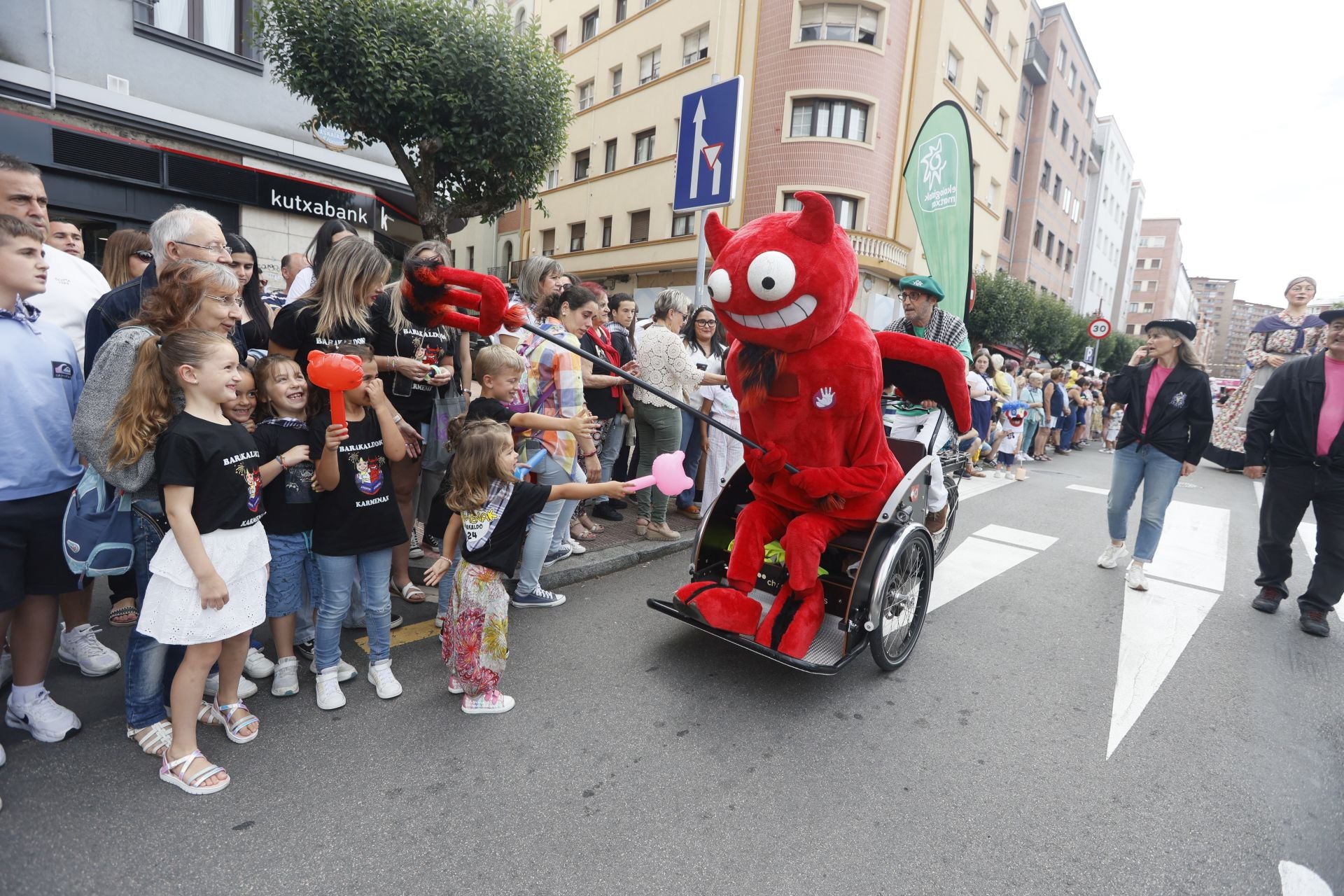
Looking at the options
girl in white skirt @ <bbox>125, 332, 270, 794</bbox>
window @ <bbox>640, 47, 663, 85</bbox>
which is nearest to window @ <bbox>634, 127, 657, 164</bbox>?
window @ <bbox>640, 47, 663, 85</bbox>

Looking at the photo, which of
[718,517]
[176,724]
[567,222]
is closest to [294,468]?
[176,724]

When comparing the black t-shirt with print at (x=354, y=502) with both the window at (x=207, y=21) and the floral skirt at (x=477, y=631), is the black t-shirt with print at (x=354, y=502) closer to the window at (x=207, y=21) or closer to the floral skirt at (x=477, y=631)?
the floral skirt at (x=477, y=631)

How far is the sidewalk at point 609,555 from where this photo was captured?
438 centimetres

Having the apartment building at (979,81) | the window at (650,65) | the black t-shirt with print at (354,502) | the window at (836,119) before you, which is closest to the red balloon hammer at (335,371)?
the black t-shirt with print at (354,502)

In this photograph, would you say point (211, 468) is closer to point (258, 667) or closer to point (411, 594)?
point (258, 667)

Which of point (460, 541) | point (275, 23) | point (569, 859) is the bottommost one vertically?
point (569, 859)

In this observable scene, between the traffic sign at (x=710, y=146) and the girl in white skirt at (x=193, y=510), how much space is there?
3890 mm

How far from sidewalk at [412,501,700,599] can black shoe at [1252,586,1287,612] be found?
3992 millimetres

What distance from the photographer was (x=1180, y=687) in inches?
137

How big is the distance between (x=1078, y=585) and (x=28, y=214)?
651 cm

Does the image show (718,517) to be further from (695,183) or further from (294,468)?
(695,183)

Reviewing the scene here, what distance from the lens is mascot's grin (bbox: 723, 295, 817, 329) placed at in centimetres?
281

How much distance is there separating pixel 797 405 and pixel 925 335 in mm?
2206

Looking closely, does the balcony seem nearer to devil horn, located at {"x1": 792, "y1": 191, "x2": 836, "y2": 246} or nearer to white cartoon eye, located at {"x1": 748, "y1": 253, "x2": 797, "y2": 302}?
devil horn, located at {"x1": 792, "y1": 191, "x2": 836, "y2": 246}
